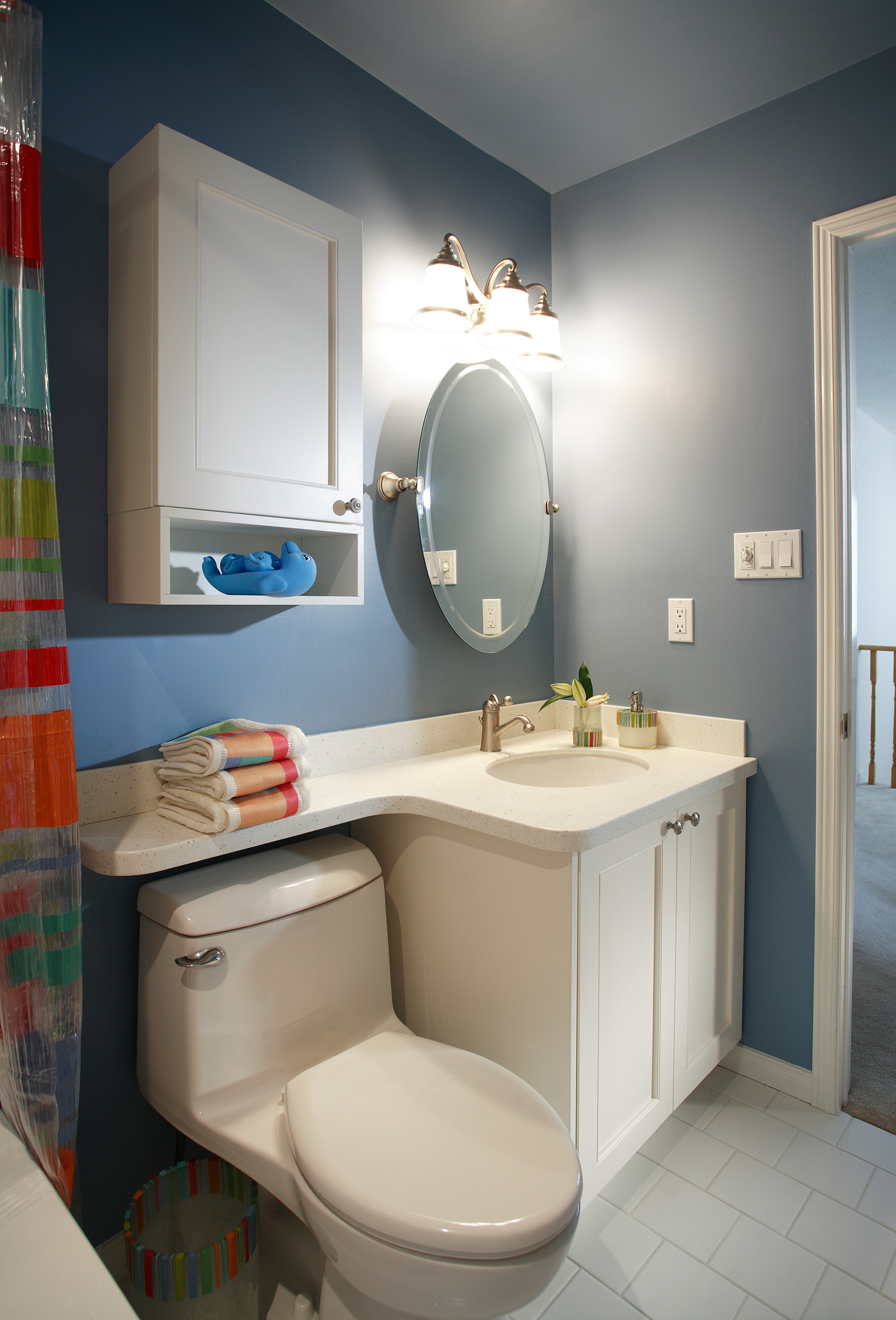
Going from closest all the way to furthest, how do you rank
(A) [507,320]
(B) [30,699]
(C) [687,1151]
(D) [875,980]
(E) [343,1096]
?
1. (B) [30,699]
2. (E) [343,1096]
3. (C) [687,1151]
4. (A) [507,320]
5. (D) [875,980]

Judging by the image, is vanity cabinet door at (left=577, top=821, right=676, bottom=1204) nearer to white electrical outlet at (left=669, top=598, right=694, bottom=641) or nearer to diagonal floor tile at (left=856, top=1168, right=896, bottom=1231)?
diagonal floor tile at (left=856, top=1168, right=896, bottom=1231)

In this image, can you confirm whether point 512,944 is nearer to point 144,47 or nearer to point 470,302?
point 470,302

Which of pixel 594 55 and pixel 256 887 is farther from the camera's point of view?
pixel 594 55

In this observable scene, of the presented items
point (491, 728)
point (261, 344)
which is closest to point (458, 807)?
point (491, 728)

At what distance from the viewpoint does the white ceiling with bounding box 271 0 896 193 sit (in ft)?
4.98

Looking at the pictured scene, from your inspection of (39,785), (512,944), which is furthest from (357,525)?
(512,944)

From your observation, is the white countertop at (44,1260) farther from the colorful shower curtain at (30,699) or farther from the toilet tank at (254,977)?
the toilet tank at (254,977)

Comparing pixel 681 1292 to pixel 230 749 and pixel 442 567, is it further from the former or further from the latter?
pixel 442 567

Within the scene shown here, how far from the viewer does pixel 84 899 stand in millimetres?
1257

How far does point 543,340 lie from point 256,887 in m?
1.50

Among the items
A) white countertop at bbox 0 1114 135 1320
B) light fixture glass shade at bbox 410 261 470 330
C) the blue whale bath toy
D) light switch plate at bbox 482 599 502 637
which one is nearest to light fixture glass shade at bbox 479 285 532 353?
light fixture glass shade at bbox 410 261 470 330

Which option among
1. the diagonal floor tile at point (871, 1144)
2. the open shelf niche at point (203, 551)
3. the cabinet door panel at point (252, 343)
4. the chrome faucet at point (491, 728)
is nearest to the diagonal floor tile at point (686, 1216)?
the diagonal floor tile at point (871, 1144)

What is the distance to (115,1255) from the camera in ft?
4.25

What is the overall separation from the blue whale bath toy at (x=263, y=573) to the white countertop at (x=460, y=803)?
36 centimetres
